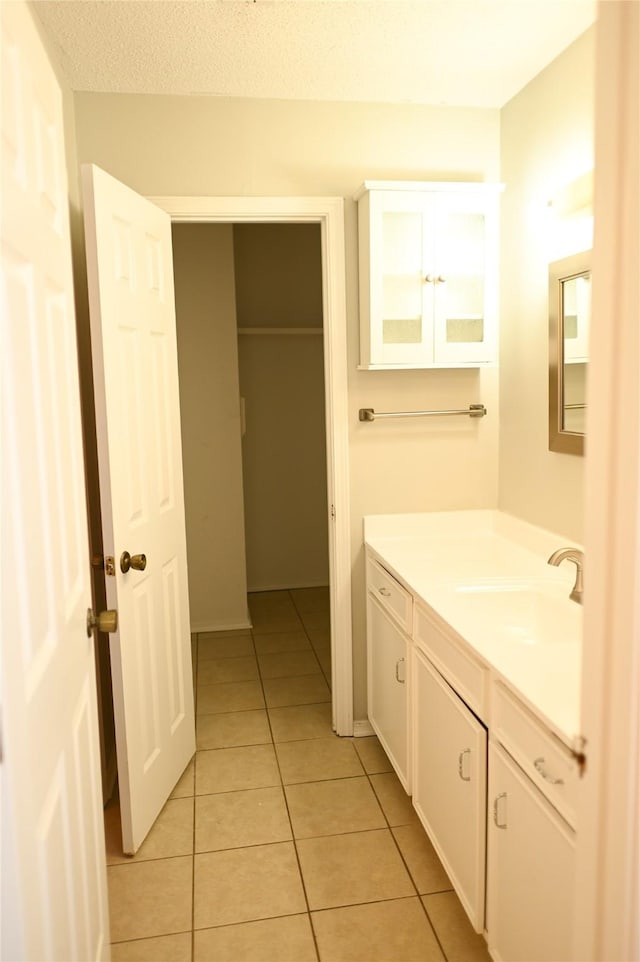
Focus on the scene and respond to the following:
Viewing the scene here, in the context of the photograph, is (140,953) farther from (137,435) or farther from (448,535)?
(448,535)

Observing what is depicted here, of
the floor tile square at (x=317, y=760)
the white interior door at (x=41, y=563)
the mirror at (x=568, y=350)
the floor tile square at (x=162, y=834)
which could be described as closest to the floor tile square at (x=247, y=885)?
the floor tile square at (x=162, y=834)

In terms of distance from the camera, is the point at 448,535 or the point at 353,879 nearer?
the point at 353,879

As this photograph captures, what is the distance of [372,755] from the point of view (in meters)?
2.92

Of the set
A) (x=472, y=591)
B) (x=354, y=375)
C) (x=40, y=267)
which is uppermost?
(x=40, y=267)

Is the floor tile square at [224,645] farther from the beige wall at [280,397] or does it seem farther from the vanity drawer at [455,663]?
the vanity drawer at [455,663]

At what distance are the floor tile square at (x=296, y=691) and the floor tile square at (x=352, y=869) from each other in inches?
39.7

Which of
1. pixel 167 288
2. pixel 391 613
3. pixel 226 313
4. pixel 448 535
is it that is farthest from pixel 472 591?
pixel 226 313

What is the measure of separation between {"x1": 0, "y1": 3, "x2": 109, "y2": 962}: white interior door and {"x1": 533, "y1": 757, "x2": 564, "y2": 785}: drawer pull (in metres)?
0.91

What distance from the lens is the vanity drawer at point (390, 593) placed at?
2.35m

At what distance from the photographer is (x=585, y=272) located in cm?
221

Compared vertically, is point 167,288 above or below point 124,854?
above

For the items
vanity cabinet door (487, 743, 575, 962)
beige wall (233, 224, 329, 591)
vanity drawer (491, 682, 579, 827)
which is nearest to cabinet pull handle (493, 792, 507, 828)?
vanity cabinet door (487, 743, 575, 962)

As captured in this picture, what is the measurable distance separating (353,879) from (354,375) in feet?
5.73

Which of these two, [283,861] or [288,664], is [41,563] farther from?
[288,664]
